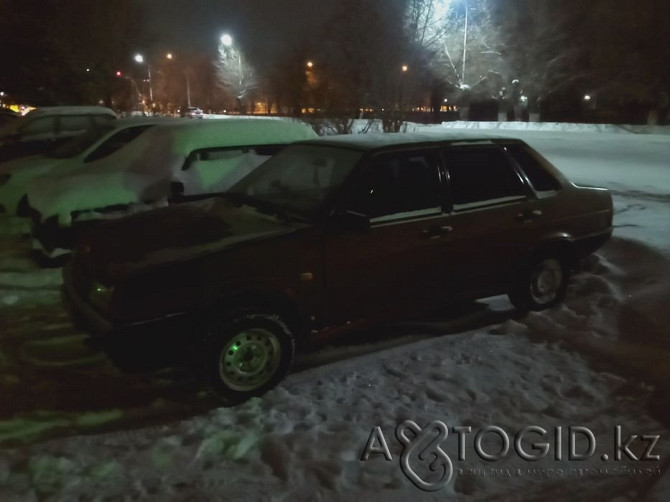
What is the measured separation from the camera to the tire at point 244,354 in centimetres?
390

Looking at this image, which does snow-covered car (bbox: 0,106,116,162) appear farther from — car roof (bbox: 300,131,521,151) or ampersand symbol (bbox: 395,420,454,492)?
ampersand symbol (bbox: 395,420,454,492)

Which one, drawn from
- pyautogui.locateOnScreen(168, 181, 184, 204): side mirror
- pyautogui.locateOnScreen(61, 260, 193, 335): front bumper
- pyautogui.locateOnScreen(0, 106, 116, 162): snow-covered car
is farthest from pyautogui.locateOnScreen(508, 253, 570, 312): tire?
pyautogui.locateOnScreen(0, 106, 116, 162): snow-covered car

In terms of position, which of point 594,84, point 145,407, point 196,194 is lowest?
point 145,407

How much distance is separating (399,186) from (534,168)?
1.48 metres

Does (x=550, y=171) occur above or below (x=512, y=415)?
above

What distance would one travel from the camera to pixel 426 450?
11.3 feet

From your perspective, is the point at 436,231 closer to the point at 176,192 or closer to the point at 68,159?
the point at 176,192

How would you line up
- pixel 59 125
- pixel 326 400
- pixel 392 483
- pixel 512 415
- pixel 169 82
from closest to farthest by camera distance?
pixel 392 483
pixel 512 415
pixel 326 400
pixel 59 125
pixel 169 82

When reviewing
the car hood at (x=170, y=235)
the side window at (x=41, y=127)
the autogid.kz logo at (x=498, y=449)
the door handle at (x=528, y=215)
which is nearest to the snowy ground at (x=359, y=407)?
the autogid.kz logo at (x=498, y=449)

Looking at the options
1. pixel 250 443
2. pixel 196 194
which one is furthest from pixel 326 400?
pixel 196 194

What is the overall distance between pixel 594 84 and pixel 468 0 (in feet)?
30.5

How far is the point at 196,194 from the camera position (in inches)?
267

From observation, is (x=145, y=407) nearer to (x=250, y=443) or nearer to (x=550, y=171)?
(x=250, y=443)

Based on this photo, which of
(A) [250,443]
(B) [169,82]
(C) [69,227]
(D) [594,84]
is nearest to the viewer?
(A) [250,443]
